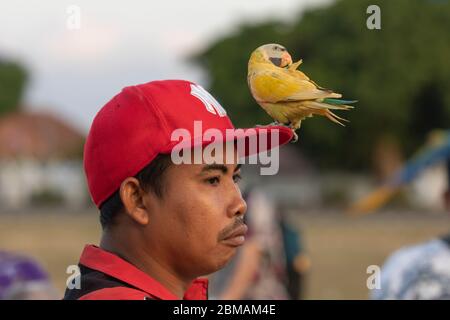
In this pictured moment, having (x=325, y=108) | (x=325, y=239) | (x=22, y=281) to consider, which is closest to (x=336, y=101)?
(x=325, y=108)

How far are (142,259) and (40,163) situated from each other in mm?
54341

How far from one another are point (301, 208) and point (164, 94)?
4015 cm

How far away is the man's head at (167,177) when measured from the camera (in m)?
1.77

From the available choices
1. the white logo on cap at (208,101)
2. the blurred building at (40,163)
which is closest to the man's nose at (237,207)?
the white logo on cap at (208,101)

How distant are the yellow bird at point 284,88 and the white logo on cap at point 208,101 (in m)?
0.28

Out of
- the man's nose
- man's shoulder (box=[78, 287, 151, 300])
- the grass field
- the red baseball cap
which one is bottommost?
man's shoulder (box=[78, 287, 151, 300])

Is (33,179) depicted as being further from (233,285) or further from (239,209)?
(239,209)

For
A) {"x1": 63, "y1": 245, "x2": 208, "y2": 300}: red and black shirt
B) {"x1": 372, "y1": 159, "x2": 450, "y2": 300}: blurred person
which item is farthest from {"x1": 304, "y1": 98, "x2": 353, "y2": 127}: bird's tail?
{"x1": 372, "y1": 159, "x2": 450, "y2": 300}: blurred person

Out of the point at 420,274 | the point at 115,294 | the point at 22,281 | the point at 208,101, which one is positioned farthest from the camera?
the point at 420,274

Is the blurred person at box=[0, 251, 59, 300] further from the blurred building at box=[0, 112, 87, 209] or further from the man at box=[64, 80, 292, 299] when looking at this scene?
the blurred building at box=[0, 112, 87, 209]

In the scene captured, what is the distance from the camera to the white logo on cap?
1.76 metres

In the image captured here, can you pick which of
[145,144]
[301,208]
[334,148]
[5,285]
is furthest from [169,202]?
[334,148]

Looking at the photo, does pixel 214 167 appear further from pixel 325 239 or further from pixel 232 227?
pixel 325 239

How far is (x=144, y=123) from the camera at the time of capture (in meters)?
1.78
